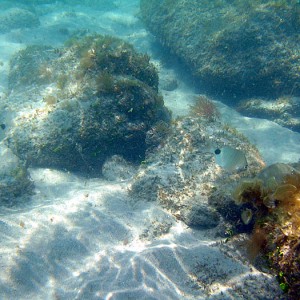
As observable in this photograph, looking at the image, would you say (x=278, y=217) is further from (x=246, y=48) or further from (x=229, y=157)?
(x=246, y=48)

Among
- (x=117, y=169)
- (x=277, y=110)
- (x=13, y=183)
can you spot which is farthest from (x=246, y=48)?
(x=13, y=183)

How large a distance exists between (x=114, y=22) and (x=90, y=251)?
20158mm

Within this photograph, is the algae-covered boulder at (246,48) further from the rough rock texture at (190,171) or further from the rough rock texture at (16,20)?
the rough rock texture at (16,20)

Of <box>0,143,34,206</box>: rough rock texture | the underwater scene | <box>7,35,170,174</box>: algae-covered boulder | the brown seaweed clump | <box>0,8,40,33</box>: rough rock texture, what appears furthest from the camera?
<box>0,8,40,33</box>: rough rock texture

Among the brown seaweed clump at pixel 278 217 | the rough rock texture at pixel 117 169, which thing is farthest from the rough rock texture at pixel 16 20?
the brown seaweed clump at pixel 278 217

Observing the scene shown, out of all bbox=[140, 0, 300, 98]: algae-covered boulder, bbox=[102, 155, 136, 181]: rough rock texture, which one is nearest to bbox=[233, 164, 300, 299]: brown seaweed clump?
bbox=[102, 155, 136, 181]: rough rock texture

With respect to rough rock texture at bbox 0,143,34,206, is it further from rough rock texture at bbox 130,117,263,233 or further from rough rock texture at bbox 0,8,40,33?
rough rock texture at bbox 0,8,40,33

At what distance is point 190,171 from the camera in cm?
499

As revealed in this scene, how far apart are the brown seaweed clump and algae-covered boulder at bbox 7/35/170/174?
328 cm

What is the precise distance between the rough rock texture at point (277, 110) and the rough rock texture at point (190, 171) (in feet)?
14.1

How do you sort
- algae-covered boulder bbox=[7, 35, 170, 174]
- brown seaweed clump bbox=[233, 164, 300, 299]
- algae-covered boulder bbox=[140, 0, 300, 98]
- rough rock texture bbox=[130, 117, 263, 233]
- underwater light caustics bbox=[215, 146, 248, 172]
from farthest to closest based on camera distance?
1. algae-covered boulder bbox=[140, 0, 300, 98]
2. algae-covered boulder bbox=[7, 35, 170, 174]
3. rough rock texture bbox=[130, 117, 263, 233]
4. underwater light caustics bbox=[215, 146, 248, 172]
5. brown seaweed clump bbox=[233, 164, 300, 299]

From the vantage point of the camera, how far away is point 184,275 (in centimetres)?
337

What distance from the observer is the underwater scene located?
10.7 feet

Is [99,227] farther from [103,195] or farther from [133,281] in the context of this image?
[133,281]
